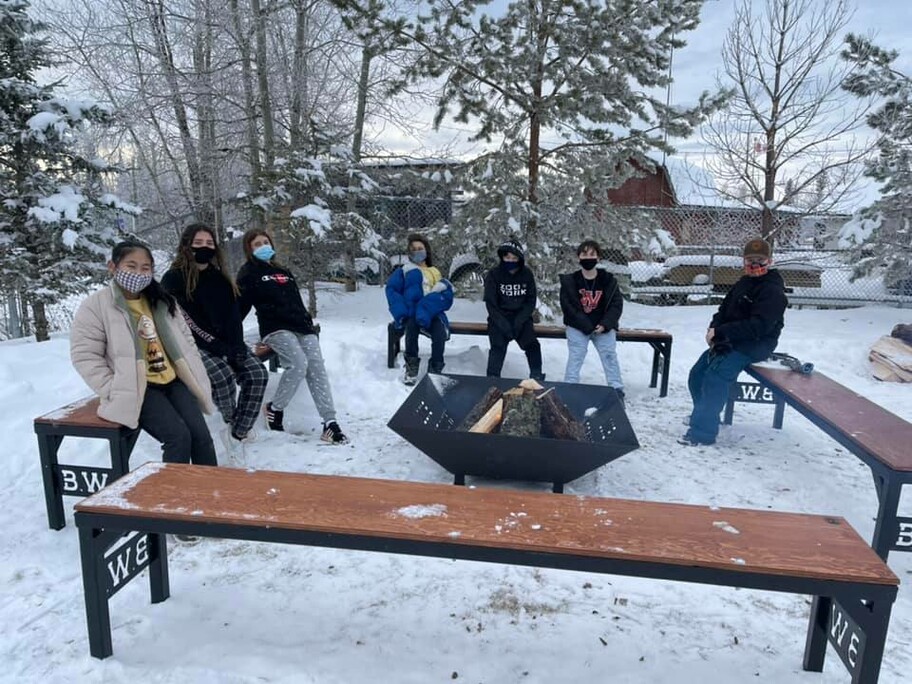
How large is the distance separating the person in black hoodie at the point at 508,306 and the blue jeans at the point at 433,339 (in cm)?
52

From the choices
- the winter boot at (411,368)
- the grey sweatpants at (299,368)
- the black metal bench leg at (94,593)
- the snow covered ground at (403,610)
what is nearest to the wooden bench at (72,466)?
the snow covered ground at (403,610)

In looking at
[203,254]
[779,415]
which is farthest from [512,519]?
[779,415]

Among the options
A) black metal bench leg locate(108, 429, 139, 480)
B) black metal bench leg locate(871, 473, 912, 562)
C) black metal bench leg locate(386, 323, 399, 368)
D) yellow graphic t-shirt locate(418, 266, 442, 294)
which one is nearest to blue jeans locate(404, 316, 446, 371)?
black metal bench leg locate(386, 323, 399, 368)

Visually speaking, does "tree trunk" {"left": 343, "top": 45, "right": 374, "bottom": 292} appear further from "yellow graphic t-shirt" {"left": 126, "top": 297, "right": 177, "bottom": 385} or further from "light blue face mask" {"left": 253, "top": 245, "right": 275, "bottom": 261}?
"yellow graphic t-shirt" {"left": 126, "top": 297, "right": 177, "bottom": 385}

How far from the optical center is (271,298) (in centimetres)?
457

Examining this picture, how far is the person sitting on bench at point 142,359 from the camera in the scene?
3107 mm

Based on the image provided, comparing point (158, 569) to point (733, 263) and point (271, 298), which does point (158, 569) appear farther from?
point (733, 263)

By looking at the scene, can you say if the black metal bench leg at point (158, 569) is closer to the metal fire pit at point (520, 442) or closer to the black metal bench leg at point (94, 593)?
the black metal bench leg at point (94, 593)

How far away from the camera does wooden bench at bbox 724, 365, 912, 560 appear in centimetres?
297

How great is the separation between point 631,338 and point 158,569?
455cm

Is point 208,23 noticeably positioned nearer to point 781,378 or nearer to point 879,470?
point 781,378

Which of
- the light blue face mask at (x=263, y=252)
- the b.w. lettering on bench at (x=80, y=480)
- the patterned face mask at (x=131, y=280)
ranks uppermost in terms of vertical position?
the light blue face mask at (x=263, y=252)

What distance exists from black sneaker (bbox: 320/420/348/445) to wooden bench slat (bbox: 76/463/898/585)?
1924 mm

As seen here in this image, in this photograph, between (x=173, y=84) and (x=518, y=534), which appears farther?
(x=173, y=84)
